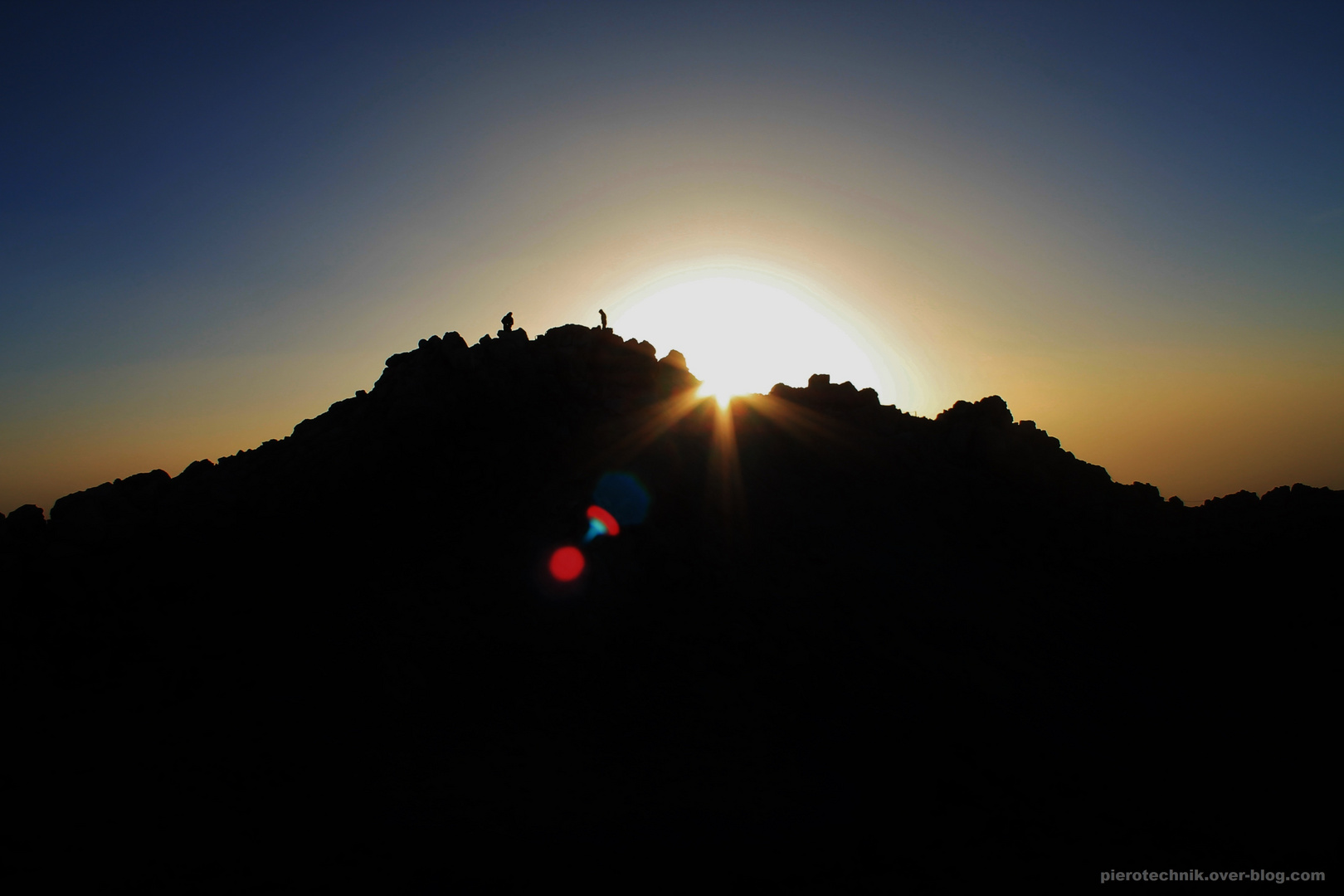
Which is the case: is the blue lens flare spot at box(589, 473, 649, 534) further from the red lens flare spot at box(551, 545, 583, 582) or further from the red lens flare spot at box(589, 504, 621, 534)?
the red lens flare spot at box(551, 545, 583, 582)

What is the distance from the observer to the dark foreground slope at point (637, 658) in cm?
1157

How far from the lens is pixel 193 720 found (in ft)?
44.8

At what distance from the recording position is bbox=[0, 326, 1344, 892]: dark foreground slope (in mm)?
11570

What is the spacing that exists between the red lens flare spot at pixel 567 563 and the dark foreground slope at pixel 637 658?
0.41 m

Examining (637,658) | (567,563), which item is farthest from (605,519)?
(637,658)

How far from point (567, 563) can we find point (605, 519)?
1703 mm

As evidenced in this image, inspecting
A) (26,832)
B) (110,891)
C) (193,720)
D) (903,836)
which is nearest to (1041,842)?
(903,836)

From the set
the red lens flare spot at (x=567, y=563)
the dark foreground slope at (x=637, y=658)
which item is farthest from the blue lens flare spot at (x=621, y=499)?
the red lens flare spot at (x=567, y=563)

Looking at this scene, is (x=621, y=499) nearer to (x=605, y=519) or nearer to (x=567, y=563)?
(x=605, y=519)

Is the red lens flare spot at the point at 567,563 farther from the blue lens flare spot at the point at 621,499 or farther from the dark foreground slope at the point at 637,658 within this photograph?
the blue lens flare spot at the point at 621,499

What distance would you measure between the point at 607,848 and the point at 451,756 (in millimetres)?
3882

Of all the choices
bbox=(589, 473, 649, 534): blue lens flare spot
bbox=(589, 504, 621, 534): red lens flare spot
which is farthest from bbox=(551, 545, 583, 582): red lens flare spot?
bbox=(589, 473, 649, 534): blue lens flare spot

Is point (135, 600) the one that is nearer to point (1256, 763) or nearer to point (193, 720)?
point (193, 720)

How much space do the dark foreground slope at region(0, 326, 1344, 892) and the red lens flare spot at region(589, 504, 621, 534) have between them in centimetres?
35
